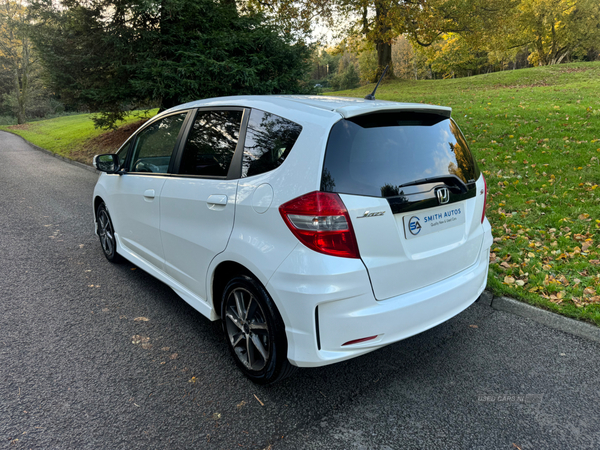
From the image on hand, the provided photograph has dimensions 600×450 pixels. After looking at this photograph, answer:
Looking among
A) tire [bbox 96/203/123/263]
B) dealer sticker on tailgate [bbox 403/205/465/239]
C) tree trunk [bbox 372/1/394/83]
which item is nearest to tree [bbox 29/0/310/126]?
tire [bbox 96/203/123/263]

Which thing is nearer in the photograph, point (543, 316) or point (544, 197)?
point (543, 316)

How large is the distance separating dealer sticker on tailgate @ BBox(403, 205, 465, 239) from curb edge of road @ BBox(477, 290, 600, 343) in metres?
1.58

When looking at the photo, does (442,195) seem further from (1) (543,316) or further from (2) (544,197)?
(2) (544,197)

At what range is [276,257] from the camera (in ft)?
7.64

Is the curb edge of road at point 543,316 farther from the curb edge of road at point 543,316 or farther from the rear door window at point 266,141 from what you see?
the rear door window at point 266,141

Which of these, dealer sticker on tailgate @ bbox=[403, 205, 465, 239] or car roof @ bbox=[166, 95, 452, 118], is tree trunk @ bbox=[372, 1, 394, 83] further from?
dealer sticker on tailgate @ bbox=[403, 205, 465, 239]

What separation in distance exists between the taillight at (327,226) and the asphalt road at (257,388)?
107 cm

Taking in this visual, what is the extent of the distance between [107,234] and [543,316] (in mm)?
4708

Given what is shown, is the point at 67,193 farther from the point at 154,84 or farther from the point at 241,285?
the point at 241,285

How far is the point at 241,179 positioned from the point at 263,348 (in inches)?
43.9

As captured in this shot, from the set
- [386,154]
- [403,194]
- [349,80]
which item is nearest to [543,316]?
[403,194]

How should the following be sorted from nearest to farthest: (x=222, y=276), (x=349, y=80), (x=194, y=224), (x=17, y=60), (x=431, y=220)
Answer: (x=431, y=220), (x=222, y=276), (x=194, y=224), (x=17, y=60), (x=349, y=80)

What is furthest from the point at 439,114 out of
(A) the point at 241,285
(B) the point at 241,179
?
(A) the point at 241,285

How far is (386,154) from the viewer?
7.86ft
